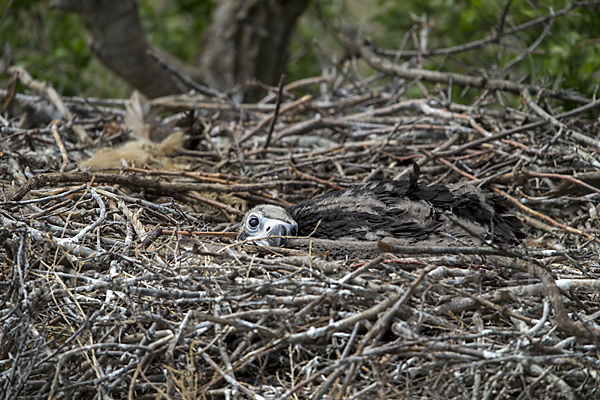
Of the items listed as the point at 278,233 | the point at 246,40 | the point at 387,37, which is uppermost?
the point at 246,40

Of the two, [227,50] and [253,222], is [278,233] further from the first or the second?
[227,50]

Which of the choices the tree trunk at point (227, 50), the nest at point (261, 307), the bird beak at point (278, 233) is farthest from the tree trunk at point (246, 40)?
the bird beak at point (278, 233)

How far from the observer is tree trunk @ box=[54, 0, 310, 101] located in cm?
584

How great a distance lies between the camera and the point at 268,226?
8.18ft

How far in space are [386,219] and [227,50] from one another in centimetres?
490

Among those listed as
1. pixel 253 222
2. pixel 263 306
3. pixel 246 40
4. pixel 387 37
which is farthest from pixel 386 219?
pixel 387 37

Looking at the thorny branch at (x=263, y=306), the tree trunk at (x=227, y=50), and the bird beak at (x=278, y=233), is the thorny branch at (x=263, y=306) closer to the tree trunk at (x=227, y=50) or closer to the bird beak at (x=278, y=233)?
the bird beak at (x=278, y=233)

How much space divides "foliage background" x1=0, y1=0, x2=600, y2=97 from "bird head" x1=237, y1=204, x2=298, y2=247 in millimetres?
2167

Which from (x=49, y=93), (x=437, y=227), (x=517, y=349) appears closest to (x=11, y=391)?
(x=517, y=349)

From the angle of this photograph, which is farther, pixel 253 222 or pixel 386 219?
pixel 253 222

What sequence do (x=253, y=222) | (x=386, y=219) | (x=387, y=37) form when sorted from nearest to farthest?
1. (x=386, y=219)
2. (x=253, y=222)
3. (x=387, y=37)

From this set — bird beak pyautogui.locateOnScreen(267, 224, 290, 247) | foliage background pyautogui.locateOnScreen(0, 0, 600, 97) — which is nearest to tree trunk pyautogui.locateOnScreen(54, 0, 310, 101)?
foliage background pyautogui.locateOnScreen(0, 0, 600, 97)

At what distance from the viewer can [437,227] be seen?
234 centimetres

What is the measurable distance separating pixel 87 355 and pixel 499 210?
2016mm
